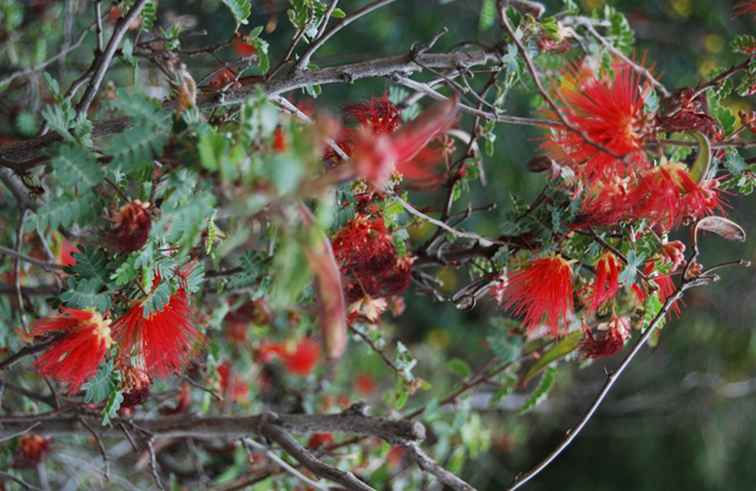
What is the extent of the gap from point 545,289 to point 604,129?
147 mm

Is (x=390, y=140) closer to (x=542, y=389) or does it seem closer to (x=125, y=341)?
(x=125, y=341)

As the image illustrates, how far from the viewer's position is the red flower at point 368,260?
707 millimetres

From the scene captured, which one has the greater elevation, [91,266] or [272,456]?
[91,266]

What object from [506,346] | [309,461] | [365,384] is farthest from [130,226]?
[365,384]

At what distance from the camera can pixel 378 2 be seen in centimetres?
64

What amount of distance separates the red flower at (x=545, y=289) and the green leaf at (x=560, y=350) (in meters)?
0.06

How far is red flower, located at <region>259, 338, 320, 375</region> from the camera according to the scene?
1288mm

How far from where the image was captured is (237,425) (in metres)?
0.82

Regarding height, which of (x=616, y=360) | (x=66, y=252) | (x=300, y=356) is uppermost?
(x=66, y=252)

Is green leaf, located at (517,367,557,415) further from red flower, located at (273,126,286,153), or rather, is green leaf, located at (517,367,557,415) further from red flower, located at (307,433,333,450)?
red flower, located at (273,126,286,153)

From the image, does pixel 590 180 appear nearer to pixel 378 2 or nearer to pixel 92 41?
pixel 378 2

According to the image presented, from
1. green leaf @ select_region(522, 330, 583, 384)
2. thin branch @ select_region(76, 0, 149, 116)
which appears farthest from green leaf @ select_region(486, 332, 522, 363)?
thin branch @ select_region(76, 0, 149, 116)

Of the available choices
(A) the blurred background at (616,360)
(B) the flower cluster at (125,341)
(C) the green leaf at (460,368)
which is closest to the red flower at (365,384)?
(A) the blurred background at (616,360)

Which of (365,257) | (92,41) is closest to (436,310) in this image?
(92,41)
